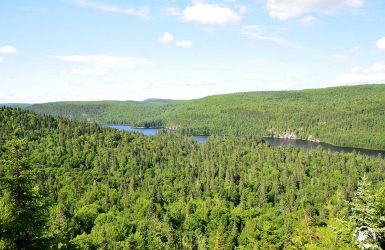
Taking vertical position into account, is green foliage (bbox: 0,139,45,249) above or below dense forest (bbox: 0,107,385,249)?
above

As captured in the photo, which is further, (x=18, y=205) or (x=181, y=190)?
(x=181, y=190)

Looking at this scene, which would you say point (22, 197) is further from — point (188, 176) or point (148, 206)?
point (188, 176)

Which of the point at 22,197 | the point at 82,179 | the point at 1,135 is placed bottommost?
the point at 82,179

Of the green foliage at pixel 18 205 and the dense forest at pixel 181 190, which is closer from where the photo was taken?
the green foliage at pixel 18 205

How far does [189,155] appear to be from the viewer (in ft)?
641

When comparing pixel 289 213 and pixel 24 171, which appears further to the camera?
pixel 289 213

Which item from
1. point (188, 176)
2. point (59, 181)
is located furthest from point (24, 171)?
point (188, 176)

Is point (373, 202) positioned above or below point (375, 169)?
above

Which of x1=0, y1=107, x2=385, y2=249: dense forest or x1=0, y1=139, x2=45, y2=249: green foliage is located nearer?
x1=0, y1=139, x2=45, y2=249: green foliage

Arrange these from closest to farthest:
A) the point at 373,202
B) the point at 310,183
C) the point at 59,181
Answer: the point at 373,202
the point at 59,181
the point at 310,183

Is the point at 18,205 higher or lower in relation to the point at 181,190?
higher

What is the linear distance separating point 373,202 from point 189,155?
180 metres

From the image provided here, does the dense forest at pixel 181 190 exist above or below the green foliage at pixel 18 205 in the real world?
below

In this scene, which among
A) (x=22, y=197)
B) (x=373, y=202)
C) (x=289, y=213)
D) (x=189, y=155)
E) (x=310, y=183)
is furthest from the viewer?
(x=189, y=155)
